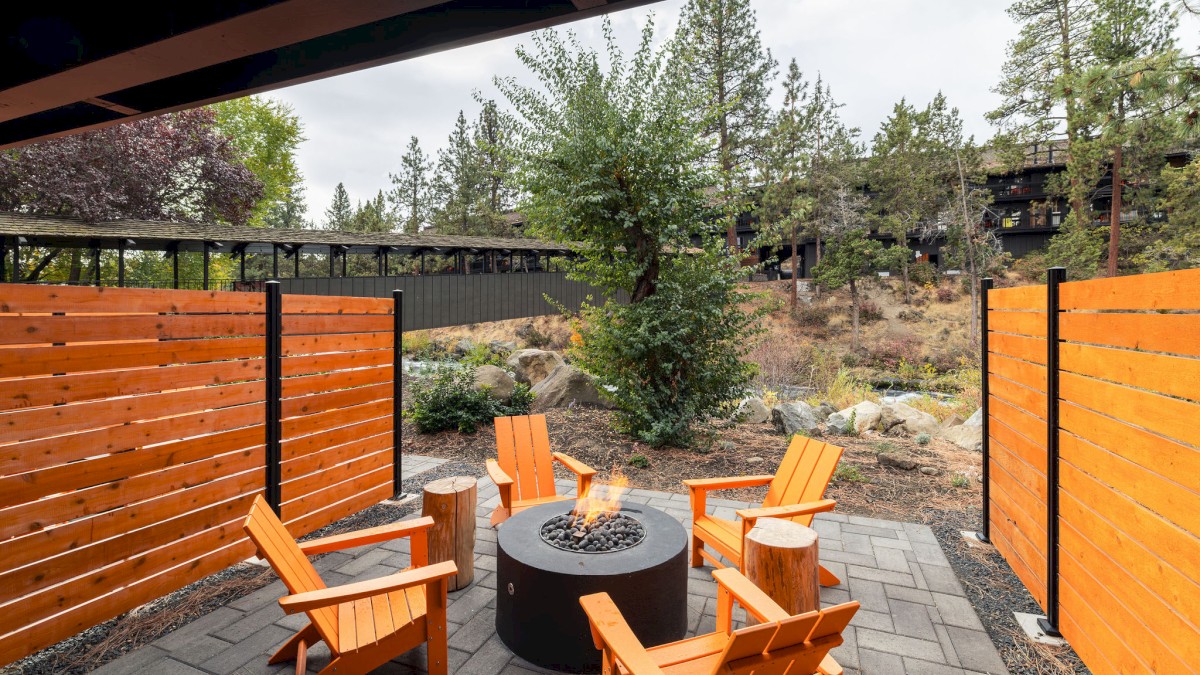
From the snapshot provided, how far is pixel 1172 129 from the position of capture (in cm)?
773

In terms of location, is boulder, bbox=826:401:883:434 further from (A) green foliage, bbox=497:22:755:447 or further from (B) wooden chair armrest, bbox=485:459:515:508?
(B) wooden chair armrest, bbox=485:459:515:508

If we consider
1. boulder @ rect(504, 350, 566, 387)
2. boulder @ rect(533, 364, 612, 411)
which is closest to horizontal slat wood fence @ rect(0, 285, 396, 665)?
boulder @ rect(533, 364, 612, 411)

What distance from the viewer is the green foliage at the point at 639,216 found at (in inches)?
253

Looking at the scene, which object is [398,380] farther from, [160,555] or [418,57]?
[418,57]

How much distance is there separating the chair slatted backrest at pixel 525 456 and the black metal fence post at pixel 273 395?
1.53 meters

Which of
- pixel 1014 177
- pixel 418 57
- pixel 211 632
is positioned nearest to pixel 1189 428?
pixel 418 57

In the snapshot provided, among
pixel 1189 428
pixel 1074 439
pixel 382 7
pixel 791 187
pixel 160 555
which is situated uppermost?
pixel 791 187

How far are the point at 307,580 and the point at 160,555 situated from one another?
1311 millimetres

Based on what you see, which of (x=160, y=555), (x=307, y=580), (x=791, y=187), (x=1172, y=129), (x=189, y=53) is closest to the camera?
(x=189, y=53)

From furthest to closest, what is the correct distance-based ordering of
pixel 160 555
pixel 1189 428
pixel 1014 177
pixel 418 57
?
pixel 1014 177, pixel 160 555, pixel 418 57, pixel 1189 428

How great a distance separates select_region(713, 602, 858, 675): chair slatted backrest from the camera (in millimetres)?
1674

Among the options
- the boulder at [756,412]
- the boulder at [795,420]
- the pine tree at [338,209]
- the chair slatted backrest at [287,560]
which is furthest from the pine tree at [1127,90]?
the pine tree at [338,209]

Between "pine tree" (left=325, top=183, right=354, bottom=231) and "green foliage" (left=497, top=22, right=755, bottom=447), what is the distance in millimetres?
41958

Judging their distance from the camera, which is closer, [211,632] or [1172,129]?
[211,632]
